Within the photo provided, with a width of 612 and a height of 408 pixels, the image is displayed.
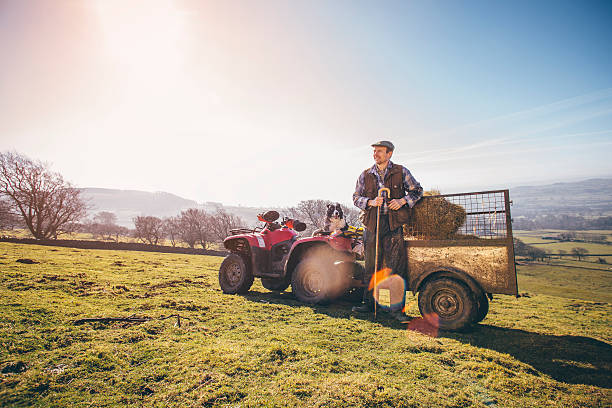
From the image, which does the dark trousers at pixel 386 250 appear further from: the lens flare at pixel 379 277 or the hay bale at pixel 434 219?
the hay bale at pixel 434 219

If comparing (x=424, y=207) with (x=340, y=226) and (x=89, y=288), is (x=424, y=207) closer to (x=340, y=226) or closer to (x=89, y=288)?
(x=340, y=226)

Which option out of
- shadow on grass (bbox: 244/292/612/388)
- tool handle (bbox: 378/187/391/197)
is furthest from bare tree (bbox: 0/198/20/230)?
tool handle (bbox: 378/187/391/197)

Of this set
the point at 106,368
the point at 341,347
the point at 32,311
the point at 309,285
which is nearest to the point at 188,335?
the point at 106,368

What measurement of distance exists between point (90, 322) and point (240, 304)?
254 cm

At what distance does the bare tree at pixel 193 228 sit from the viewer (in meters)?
42.5

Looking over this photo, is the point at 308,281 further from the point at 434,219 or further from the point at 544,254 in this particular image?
the point at 544,254

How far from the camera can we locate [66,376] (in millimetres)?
2629

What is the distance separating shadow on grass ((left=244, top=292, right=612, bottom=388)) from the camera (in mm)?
3170

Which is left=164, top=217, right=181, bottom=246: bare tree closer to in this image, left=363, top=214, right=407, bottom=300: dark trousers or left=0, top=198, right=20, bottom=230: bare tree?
left=0, top=198, right=20, bottom=230: bare tree

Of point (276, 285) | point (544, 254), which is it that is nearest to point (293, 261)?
point (276, 285)

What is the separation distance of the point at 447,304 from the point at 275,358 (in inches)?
117

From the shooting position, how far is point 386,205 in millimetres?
A: 5375

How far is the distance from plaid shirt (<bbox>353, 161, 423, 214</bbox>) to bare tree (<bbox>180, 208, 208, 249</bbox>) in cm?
3953

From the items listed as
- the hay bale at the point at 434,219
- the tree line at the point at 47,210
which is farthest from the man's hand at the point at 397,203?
the tree line at the point at 47,210
